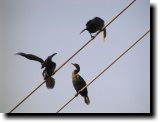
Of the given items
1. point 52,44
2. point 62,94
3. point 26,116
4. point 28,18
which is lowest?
point 26,116

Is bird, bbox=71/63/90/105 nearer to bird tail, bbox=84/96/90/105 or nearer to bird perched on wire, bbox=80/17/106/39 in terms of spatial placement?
bird tail, bbox=84/96/90/105

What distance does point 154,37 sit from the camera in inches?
64.1

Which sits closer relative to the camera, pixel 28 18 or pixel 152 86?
pixel 152 86

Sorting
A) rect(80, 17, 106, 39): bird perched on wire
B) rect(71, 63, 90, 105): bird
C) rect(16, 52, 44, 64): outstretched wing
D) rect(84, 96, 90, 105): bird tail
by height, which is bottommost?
rect(84, 96, 90, 105): bird tail

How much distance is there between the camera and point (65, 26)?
1716 millimetres

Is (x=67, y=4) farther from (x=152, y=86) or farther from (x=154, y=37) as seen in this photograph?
Answer: (x=152, y=86)

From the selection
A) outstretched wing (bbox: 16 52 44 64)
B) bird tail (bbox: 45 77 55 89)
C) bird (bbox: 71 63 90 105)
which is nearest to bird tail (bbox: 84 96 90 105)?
bird (bbox: 71 63 90 105)

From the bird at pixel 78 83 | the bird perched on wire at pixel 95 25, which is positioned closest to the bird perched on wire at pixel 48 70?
the bird at pixel 78 83

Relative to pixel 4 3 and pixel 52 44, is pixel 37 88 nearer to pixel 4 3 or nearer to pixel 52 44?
pixel 52 44

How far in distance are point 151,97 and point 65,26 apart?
0.54 m

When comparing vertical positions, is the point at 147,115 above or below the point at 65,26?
below

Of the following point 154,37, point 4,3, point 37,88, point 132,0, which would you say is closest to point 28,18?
point 4,3

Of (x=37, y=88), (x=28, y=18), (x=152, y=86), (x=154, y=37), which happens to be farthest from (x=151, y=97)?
(x=28, y=18)

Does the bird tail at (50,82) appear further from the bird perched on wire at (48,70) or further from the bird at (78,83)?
the bird at (78,83)
